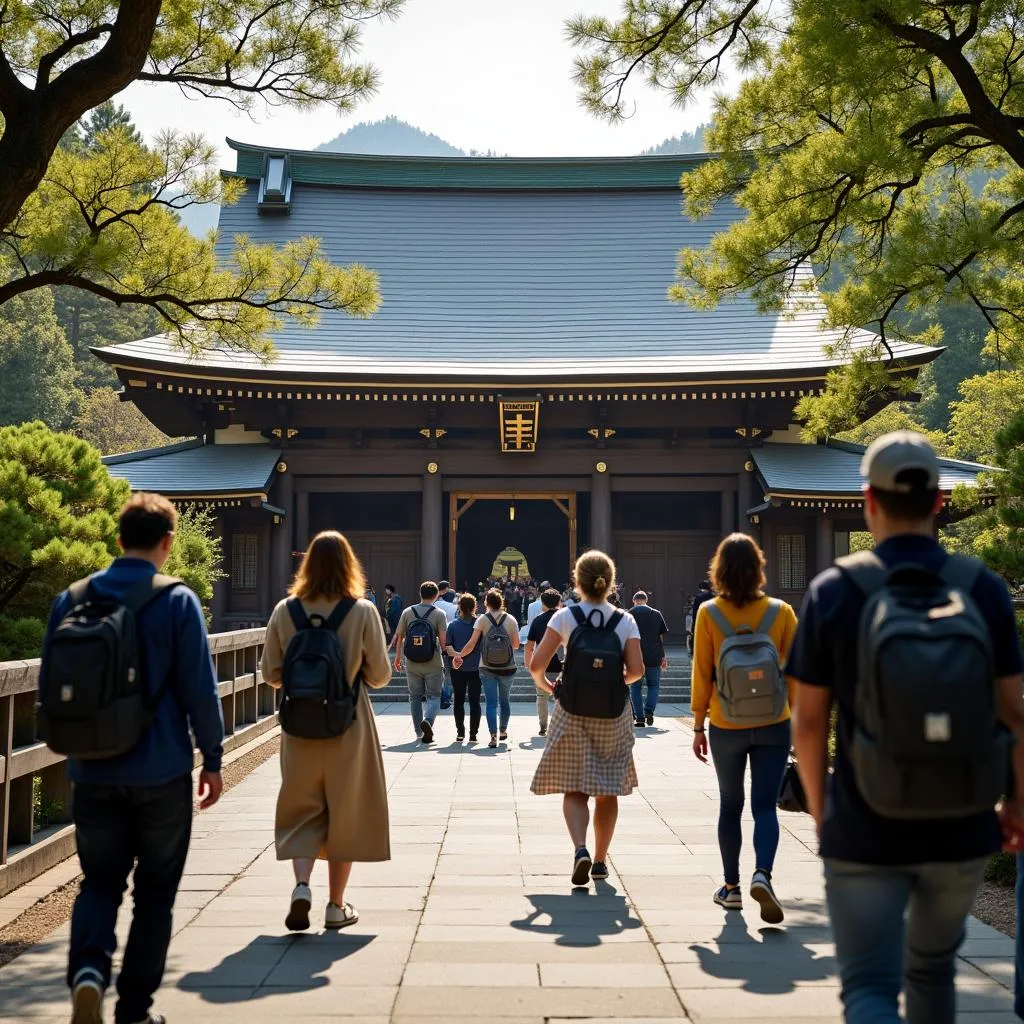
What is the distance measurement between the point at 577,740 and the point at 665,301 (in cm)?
1930

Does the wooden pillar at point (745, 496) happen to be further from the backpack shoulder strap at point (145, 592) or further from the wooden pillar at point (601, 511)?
the backpack shoulder strap at point (145, 592)

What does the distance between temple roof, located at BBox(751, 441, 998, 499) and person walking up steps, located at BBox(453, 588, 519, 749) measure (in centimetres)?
883

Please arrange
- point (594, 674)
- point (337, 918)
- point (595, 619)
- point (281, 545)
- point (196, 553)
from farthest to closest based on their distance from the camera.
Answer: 1. point (281, 545)
2. point (196, 553)
3. point (595, 619)
4. point (594, 674)
5. point (337, 918)

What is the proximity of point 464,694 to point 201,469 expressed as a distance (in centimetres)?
974

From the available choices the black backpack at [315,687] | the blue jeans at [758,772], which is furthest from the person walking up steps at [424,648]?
the black backpack at [315,687]

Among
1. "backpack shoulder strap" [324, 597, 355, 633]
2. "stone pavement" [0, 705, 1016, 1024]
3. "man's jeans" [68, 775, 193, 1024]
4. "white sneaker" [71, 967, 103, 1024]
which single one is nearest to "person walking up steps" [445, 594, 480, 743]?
"stone pavement" [0, 705, 1016, 1024]

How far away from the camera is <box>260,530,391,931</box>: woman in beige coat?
16.5ft

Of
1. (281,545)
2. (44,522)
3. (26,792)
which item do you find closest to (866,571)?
(26,792)

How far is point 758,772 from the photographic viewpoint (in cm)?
525

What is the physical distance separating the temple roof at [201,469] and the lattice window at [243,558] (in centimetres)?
139

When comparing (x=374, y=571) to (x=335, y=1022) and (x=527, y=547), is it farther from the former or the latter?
(x=335, y=1022)

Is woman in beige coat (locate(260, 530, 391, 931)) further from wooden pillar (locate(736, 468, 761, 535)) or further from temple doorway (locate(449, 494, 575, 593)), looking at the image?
temple doorway (locate(449, 494, 575, 593))

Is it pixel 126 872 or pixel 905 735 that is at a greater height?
pixel 905 735

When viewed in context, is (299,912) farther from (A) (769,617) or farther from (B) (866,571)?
(B) (866,571)
